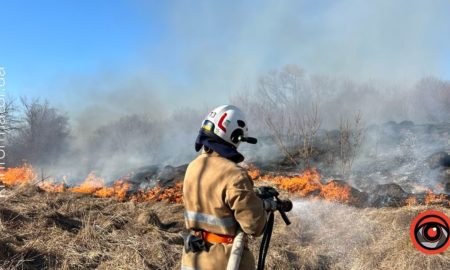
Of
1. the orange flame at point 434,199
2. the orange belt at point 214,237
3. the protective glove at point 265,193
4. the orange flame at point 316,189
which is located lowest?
the orange flame at point 434,199

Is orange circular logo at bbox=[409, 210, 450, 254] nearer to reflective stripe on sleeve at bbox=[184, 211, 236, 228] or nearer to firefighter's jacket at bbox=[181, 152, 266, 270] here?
firefighter's jacket at bbox=[181, 152, 266, 270]

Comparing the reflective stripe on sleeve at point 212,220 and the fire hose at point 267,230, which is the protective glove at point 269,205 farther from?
the reflective stripe on sleeve at point 212,220

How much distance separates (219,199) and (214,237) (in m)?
0.29

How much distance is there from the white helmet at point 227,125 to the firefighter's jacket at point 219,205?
15 centimetres

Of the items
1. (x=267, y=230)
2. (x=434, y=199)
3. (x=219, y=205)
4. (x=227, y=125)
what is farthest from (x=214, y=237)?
(x=434, y=199)

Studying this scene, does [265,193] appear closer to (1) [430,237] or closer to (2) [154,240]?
(1) [430,237]

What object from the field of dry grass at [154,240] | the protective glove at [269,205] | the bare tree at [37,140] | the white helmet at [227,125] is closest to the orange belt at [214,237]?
the protective glove at [269,205]

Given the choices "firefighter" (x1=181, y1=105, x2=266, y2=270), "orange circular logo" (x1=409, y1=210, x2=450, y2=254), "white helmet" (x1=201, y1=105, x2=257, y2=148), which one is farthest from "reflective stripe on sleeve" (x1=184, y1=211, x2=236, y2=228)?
"orange circular logo" (x1=409, y1=210, x2=450, y2=254)

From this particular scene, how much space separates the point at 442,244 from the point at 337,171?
1138 centimetres

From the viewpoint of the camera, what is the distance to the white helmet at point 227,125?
2.47m

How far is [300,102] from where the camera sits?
109ft

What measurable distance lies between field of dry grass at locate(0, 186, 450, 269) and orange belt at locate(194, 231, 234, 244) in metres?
2.62

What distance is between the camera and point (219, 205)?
7.54 ft

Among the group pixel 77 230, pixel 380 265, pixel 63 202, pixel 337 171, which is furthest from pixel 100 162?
pixel 380 265
